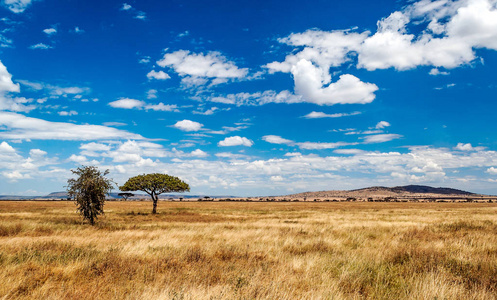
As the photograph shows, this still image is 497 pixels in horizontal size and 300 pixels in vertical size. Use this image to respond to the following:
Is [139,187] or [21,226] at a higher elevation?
[139,187]

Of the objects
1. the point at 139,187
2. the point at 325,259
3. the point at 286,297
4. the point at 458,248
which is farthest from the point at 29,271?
the point at 139,187

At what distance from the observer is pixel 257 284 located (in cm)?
672

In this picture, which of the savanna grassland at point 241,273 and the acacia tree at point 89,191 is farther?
the acacia tree at point 89,191

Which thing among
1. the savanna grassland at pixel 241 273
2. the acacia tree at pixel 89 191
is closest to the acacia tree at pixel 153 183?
the acacia tree at pixel 89 191

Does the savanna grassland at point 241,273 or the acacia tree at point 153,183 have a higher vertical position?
the acacia tree at point 153,183

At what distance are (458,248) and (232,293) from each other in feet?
33.8

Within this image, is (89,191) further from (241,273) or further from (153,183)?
(241,273)

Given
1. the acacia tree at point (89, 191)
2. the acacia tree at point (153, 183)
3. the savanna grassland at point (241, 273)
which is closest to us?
the savanna grassland at point (241, 273)

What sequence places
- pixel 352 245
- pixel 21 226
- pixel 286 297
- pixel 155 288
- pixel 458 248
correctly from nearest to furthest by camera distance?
pixel 286 297 < pixel 155 288 < pixel 458 248 < pixel 352 245 < pixel 21 226

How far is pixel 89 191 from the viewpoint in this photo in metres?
27.6

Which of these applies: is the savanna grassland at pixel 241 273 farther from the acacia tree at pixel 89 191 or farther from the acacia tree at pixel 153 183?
the acacia tree at pixel 153 183

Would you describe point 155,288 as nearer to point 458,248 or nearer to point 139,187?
point 458,248

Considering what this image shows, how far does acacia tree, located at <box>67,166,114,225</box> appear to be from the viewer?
2700 cm

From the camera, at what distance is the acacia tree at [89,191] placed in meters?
27.0
